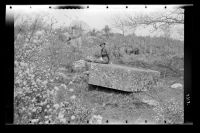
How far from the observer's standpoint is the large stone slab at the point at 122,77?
3264 mm

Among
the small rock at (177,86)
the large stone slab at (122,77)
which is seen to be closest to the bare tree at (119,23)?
the large stone slab at (122,77)

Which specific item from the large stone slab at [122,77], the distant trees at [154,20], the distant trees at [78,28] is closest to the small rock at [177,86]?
the large stone slab at [122,77]

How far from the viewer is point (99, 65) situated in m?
3.31

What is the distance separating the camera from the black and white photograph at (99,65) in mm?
3264

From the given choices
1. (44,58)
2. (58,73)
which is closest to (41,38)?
(44,58)

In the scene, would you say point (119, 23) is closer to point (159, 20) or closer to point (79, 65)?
point (159, 20)

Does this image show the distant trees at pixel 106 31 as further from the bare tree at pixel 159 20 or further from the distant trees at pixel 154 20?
the bare tree at pixel 159 20

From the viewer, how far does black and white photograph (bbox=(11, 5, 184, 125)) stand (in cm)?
326

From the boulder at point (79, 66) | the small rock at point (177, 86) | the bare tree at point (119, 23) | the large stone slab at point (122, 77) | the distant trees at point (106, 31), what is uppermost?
the bare tree at point (119, 23)

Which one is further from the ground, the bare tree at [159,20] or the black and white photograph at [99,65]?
the bare tree at [159,20]

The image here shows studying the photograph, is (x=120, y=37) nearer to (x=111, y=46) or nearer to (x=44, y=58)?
(x=111, y=46)

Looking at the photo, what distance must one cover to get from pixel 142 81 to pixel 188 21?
0.85 m

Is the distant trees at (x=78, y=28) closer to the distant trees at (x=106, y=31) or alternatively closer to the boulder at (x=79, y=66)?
the distant trees at (x=106, y=31)
